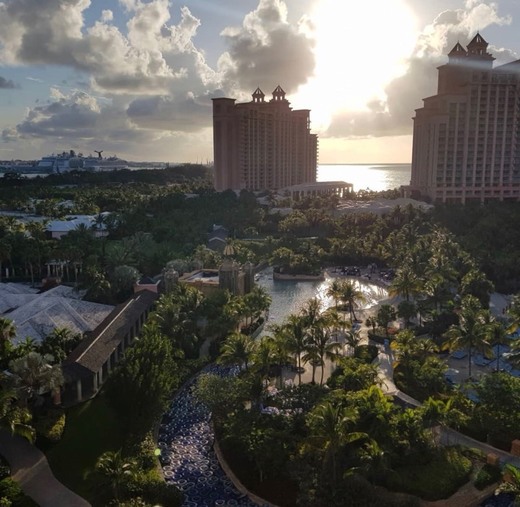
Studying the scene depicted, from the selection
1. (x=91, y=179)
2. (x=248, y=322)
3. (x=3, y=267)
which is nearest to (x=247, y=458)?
(x=248, y=322)

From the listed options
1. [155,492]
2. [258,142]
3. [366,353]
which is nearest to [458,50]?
[258,142]

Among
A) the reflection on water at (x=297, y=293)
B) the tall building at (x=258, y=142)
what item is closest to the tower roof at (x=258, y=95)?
the tall building at (x=258, y=142)

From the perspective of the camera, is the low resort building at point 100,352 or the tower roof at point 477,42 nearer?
the low resort building at point 100,352

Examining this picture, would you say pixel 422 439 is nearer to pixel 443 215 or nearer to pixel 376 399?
pixel 376 399

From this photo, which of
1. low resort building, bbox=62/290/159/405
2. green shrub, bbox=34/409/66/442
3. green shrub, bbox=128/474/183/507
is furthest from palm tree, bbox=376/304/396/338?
green shrub, bbox=34/409/66/442

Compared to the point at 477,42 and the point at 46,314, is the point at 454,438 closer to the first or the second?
the point at 46,314

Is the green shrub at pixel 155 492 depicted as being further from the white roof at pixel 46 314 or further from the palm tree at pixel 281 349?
the white roof at pixel 46 314
